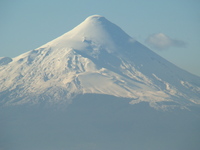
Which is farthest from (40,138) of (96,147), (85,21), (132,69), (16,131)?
(85,21)

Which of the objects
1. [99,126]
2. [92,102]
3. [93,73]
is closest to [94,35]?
[93,73]

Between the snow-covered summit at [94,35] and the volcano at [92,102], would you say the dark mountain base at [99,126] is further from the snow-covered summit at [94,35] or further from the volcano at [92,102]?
the snow-covered summit at [94,35]

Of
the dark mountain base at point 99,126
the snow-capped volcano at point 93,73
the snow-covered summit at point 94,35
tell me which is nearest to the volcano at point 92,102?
the dark mountain base at point 99,126

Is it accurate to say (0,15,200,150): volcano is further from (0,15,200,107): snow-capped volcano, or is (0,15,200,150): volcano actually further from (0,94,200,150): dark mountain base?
(0,15,200,107): snow-capped volcano

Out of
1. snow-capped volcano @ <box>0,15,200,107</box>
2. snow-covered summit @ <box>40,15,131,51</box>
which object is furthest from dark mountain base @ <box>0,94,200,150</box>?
snow-covered summit @ <box>40,15,131,51</box>

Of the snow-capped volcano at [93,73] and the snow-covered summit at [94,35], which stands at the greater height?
the snow-covered summit at [94,35]

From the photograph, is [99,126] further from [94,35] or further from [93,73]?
[94,35]

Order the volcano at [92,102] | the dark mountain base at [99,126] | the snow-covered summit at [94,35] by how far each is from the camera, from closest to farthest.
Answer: the dark mountain base at [99,126]
the volcano at [92,102]
the snow-covered summit at [94,35]

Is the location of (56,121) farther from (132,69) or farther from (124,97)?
(132,69)
